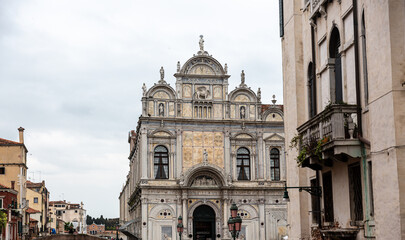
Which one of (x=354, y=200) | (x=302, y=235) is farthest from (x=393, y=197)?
(x=302, y=235)

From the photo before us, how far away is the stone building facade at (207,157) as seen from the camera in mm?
46656

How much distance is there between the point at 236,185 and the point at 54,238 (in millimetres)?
14556

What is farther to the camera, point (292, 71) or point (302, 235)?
point (292, 71)

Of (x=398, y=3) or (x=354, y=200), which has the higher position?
(x=398, y=3)

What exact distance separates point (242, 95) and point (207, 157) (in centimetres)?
590

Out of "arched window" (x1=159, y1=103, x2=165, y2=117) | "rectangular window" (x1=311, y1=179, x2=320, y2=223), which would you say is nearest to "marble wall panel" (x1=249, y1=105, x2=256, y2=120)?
"arched window" (x1=159, y1=103, x2=165, y2=117)

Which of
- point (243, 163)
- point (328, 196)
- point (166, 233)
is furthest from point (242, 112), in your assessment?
point (328, 196)

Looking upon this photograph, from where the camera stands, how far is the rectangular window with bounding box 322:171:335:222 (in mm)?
15359

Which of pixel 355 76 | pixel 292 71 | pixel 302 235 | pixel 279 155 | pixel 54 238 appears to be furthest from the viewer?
pixel 279 155

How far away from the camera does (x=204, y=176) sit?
48031 mm

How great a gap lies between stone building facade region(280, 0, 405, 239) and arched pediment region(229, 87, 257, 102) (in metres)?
29.8

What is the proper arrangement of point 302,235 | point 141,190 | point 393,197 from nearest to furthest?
point 393,197 → point 302,235 → point 141,190

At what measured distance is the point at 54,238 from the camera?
139ft

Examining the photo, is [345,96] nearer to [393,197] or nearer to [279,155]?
[393,197]
